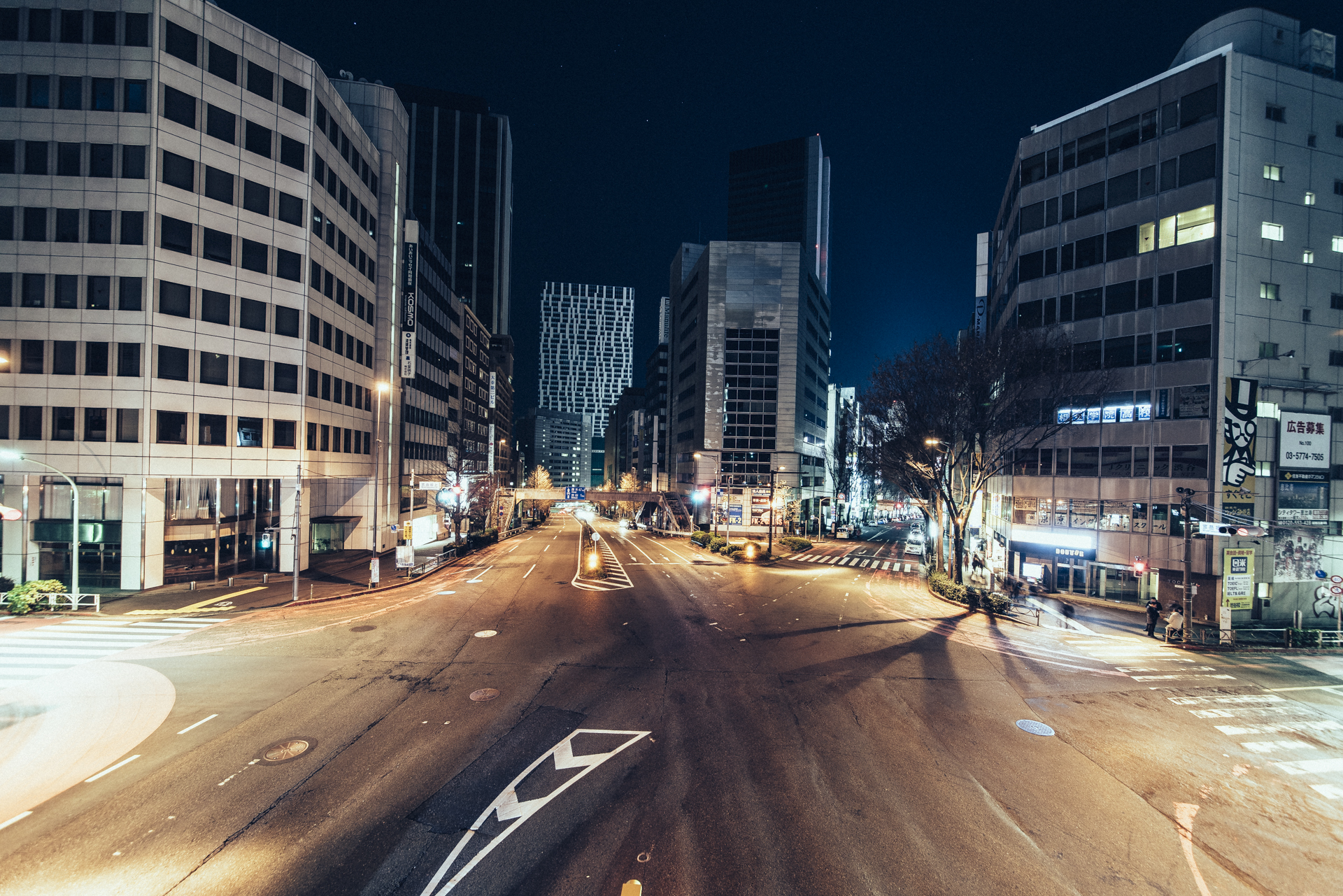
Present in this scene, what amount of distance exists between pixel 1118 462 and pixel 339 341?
4946 cm

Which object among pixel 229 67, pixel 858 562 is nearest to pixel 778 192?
pixel 858 562

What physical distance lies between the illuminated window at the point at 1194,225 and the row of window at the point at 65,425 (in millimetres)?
55445

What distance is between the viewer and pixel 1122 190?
3164 centimetres

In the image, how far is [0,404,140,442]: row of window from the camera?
1017 inches

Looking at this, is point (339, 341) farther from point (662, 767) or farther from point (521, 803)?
point (662, 767)

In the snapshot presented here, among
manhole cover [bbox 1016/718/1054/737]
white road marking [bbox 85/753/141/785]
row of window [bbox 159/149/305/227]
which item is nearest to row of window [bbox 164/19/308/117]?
row of window [bbox 159/149/305/227]

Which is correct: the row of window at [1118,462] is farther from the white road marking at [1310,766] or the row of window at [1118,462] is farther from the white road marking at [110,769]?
the white road marking at [110,769]

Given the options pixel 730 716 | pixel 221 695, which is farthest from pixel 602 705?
pixel 221 695

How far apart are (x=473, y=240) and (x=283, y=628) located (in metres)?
117

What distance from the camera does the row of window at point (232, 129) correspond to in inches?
1069

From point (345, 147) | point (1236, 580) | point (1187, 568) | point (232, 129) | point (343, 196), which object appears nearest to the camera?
point (1187, 568)

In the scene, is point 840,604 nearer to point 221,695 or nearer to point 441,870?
point 441,870

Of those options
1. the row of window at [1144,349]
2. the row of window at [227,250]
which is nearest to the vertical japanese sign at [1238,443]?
the row of window at [1144,349]

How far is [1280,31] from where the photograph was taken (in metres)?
28.8
